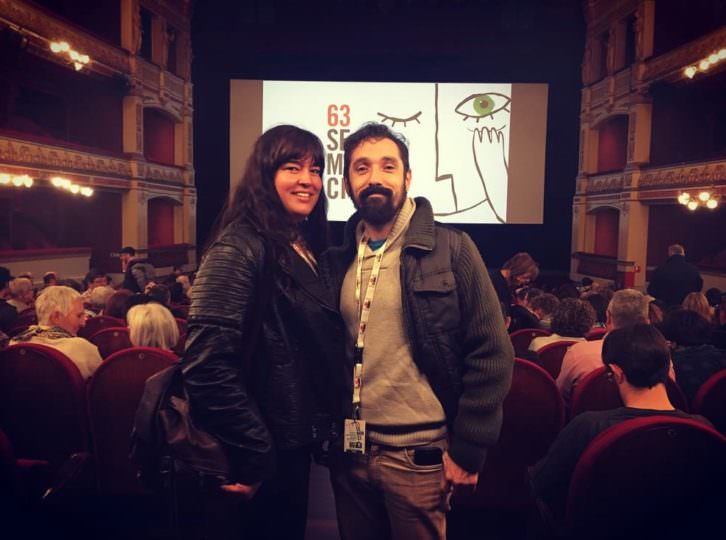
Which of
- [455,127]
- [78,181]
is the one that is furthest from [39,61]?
[455,127]

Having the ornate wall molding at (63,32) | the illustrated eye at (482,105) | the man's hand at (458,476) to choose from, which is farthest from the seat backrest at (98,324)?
Answer: the illustrated eye at (482,105)

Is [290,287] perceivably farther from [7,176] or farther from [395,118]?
[395,118]

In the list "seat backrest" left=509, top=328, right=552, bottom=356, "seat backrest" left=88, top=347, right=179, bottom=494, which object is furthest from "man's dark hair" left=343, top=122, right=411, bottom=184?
"seat backrest" left=509, top=328, right=552, bottom=356

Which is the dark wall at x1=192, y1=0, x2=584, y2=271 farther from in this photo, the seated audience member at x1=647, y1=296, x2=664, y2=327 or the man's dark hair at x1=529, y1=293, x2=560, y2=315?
the seated audience member at x1=647, y1=296, x2=664, y2=327

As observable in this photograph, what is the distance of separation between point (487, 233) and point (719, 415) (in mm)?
12514

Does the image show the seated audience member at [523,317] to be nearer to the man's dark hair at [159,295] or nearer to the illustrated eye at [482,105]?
the man's dark hair at [159,295]

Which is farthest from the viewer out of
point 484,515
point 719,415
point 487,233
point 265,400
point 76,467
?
point 487,233

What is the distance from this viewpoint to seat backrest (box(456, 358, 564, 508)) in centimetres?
232

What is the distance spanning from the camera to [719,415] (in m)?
2.26

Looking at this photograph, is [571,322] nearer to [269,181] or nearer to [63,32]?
[269,181]

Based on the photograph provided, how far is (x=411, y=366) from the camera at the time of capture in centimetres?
149

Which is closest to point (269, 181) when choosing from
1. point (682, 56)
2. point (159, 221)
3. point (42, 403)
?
point (42, 403)

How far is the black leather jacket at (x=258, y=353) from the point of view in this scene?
1.32 meters

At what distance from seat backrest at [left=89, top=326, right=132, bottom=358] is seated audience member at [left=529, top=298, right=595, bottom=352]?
7.59ft
